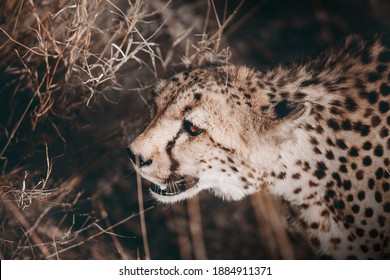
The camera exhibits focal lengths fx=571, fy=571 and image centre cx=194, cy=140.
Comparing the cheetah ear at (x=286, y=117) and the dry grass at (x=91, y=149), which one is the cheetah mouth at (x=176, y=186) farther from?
the cheetah ear at (x=286, y=117)

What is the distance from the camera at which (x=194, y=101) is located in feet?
7.34

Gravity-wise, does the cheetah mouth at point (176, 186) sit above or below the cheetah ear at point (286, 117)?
below

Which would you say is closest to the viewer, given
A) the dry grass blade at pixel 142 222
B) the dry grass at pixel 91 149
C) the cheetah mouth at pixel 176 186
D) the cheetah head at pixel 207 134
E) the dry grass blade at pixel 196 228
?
the cheetah head at pixel 207 134

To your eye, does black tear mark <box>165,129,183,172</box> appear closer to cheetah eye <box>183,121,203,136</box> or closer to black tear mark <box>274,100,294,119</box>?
cheetah eye <box>183,121,203,136</box>

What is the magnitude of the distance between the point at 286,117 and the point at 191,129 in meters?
0.37

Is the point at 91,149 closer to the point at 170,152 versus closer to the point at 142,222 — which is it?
the point at 142,222

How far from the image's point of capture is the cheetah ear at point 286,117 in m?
2.13

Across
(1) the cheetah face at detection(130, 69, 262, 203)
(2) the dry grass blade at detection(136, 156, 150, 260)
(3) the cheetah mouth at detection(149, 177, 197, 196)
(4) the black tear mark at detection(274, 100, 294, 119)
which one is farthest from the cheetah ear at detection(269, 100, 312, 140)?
(2) the dry grass blade at detection(136, 156, 150, 260)

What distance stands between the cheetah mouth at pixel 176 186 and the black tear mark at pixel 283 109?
453 mm

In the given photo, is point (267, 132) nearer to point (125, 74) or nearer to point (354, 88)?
point (354, 88)

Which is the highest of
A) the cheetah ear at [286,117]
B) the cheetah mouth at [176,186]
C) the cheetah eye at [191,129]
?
the cheetah eye at [191,129]

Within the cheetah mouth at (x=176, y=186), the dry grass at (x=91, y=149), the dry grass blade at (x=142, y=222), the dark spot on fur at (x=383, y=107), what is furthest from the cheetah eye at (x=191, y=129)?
the dark spot on fur at (x=383, y=107)

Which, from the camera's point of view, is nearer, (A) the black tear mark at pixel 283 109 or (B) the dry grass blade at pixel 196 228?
(A) the black tear mark at pixel 283 109

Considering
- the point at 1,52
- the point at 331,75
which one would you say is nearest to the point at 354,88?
the point at 331,75
